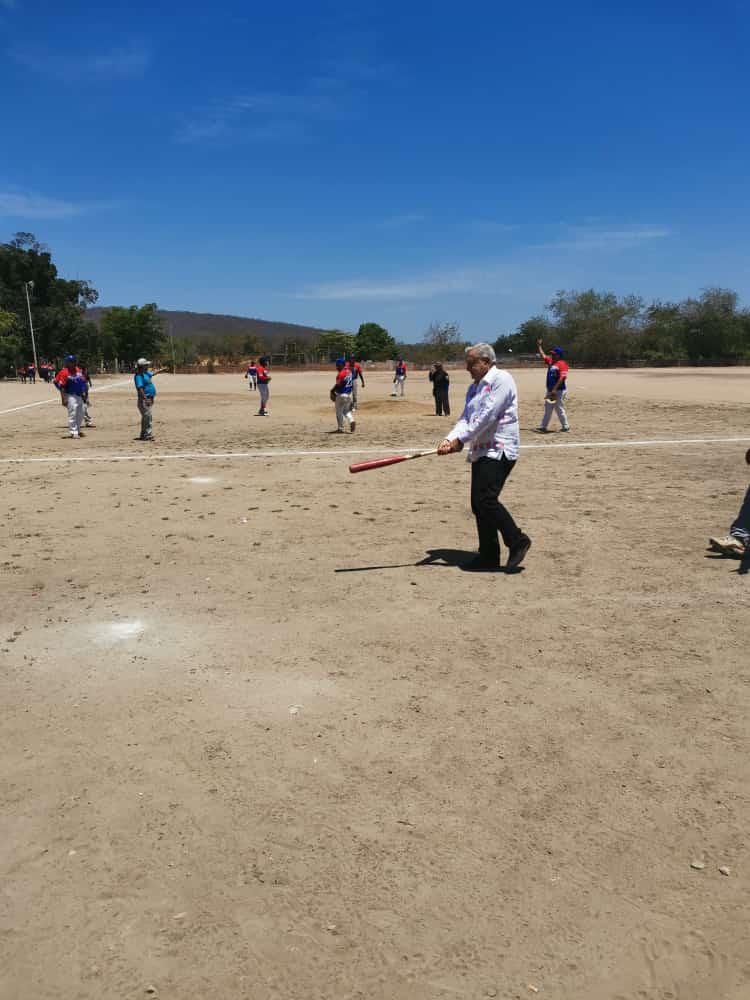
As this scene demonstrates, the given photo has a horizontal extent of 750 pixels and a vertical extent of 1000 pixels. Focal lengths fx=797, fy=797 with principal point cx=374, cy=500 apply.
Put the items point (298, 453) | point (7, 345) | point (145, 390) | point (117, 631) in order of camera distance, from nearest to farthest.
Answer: point (117, 631) → point (298, 453) → point (145, 390) → point (7, 345)

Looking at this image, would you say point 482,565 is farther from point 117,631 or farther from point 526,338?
point 526,338

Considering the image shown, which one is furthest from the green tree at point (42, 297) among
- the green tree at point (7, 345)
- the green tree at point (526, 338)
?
the green tree at point (526, 338)

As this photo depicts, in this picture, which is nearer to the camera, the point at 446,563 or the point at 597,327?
the point at 446,563

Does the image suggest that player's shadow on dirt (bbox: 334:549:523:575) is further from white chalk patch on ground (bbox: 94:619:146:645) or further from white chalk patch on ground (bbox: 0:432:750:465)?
white chalk patch on ground (bbox: 0:432:750:465)

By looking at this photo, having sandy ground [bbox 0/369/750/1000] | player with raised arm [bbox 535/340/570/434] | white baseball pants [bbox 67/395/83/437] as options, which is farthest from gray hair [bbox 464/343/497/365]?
white baseball pants [bbox 67/395/83/437]

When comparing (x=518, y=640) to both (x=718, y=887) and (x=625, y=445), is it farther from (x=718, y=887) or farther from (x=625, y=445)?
(x=625, y=445)

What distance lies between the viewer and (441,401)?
74.5ft

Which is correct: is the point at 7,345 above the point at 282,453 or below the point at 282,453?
above

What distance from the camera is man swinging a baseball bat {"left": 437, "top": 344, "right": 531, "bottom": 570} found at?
20.9 ft

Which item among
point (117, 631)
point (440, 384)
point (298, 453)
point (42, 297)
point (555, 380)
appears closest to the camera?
point (117, 631)

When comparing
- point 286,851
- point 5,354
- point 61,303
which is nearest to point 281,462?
point 286,851

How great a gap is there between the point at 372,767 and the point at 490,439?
3.49m

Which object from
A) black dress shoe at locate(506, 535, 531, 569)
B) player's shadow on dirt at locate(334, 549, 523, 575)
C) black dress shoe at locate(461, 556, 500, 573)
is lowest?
player's shadow on dirt at locate(334, 549, 523, 575)

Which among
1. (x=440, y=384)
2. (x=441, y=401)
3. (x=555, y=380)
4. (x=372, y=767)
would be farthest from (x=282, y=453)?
(x=372, y=767)
